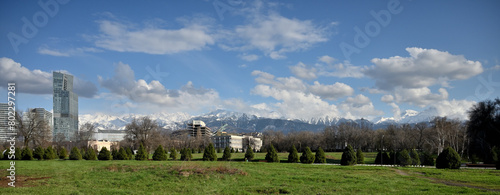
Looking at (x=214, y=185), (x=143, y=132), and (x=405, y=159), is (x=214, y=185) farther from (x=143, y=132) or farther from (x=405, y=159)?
(x=143, y=132)

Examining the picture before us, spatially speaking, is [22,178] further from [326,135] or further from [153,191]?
[326,135]

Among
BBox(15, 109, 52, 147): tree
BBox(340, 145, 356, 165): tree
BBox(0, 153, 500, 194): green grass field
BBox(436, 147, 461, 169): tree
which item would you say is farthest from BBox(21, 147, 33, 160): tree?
→ BBox(436, 147, 461, 169): tree

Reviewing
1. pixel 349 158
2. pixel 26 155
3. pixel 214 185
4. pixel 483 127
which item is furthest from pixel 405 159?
pixel 26 155

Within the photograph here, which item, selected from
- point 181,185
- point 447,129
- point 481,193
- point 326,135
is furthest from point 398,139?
point 181,185

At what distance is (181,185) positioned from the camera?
2219cm

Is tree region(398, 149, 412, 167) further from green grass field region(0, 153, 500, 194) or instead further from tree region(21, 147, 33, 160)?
tree region(21, 147, 33, 160)

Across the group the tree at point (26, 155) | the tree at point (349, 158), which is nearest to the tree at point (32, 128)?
the tree at point (26, 155)

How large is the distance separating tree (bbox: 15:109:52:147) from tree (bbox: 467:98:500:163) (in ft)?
294

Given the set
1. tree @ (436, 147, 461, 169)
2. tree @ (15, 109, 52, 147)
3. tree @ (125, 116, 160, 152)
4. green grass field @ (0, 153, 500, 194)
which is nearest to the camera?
green grass field @ (0, 153, 500, 194)

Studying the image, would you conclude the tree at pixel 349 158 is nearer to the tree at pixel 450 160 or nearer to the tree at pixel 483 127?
the tree at pixel 450 160

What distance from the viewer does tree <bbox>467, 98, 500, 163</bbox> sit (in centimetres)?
6116

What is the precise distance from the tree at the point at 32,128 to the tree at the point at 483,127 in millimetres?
89486

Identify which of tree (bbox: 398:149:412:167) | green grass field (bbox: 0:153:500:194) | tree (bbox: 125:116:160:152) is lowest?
tree (bbox: 398:149:412:167)

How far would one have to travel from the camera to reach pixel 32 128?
67.7m
